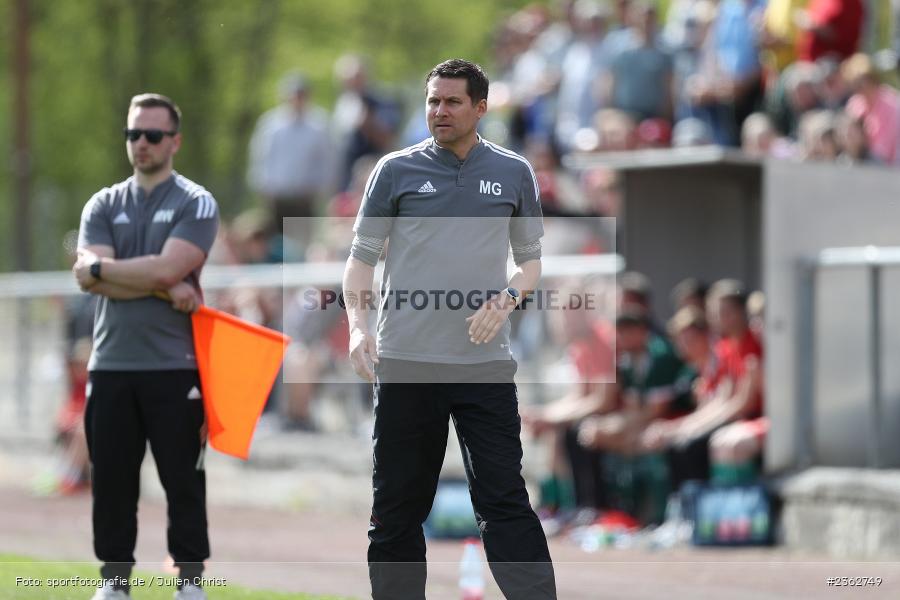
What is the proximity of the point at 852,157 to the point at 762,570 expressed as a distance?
13.1 feet

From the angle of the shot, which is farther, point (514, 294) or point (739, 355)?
point (739, 355)

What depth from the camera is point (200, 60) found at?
33.7m

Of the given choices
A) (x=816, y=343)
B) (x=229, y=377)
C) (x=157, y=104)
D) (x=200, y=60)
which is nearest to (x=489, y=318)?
(x=229, y=377)

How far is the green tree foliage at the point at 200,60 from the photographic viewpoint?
32812 millimetres

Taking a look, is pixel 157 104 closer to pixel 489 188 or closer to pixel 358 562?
pixel 489 188

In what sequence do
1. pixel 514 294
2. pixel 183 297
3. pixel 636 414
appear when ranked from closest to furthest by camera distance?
pixel 514 294 → pixel 183 297 → pixel 636 414

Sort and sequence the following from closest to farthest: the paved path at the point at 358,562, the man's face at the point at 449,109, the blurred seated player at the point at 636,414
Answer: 1. the man's face at the point at 449,109
2. the paved path at the point at 358,562
3. the blurred seated player at the point at 636,414

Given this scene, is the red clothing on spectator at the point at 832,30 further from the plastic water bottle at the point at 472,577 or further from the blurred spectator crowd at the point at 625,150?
the plastic water bottle at the point at 472,577

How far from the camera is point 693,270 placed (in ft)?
43.7

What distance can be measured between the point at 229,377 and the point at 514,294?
1.76m

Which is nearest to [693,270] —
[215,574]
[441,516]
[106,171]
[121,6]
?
[441,516]

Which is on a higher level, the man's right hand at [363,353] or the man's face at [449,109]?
the man's face at [449,109]

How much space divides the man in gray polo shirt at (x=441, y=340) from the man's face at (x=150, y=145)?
141 centimetres

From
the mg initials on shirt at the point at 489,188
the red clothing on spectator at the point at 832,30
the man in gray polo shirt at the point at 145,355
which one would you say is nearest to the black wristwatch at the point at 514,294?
the mg initials on shirt at the point at 489,188
